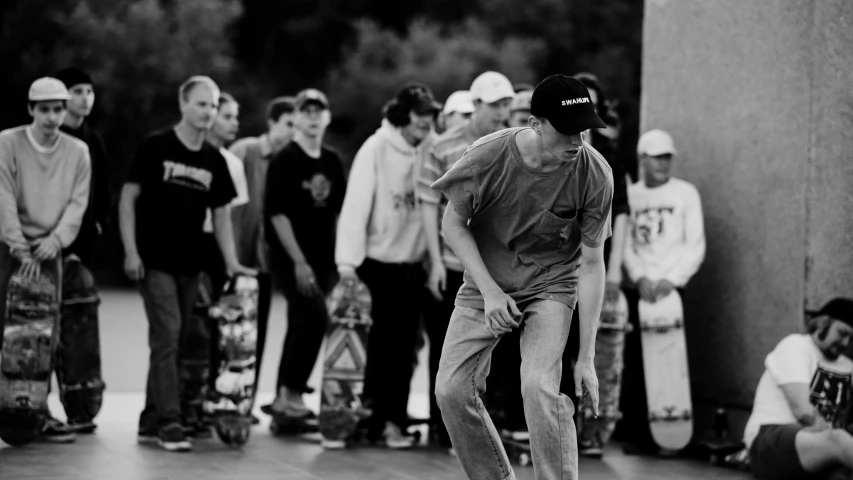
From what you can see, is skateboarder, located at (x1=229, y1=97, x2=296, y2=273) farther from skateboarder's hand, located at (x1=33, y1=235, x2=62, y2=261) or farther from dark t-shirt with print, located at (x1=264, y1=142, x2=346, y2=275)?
skateboarder's hand, located at (x1=33, y1=235, x2=62, y2=261)

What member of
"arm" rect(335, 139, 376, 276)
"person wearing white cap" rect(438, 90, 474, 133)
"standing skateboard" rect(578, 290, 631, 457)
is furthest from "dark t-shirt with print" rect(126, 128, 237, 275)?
"standing skateboard" rect(578, 290, 631, 457)

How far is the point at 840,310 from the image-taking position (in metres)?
7.15

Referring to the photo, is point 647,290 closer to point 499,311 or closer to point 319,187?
point 319,187

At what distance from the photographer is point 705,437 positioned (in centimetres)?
812

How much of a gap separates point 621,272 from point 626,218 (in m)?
0.41

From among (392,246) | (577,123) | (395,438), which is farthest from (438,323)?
(577,123)

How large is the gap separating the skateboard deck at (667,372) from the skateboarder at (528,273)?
2702mm

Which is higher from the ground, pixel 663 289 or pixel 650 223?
pixel 650 223

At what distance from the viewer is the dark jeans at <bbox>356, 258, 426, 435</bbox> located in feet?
26.9

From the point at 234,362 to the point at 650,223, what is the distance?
2825 millimetres

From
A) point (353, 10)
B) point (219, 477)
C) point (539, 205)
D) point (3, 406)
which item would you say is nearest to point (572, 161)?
point (539, 205)

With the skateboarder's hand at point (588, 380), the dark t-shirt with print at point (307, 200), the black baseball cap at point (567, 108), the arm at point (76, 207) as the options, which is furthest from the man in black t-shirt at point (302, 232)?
the black baseball cap at point (567, 108)

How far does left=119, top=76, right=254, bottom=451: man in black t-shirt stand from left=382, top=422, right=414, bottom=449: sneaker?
126 cm

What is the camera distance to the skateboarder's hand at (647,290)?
8.20m
